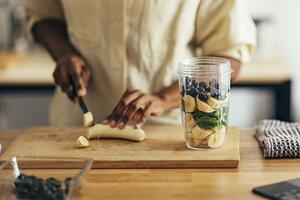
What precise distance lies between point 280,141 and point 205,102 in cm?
16

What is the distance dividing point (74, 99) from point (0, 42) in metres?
1.53

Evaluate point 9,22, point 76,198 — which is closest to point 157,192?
point 76,198

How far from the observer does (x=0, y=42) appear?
9.95 ft

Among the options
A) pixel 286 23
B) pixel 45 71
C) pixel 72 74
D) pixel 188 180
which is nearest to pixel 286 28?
pixel 286 23

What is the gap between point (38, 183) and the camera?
1.16 metres

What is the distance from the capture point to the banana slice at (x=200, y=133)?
134 centimetres

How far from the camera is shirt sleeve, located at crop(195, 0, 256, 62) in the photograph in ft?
5.07

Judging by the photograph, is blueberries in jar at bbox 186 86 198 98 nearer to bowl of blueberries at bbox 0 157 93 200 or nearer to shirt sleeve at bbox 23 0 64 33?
bowl of blueberries at bbox 0 157 93 200

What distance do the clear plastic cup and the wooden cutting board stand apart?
0.03 metres

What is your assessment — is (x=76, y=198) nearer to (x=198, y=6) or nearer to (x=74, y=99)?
(x=74, y=99)

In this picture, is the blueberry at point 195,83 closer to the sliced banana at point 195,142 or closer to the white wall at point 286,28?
the sliced banana at point 195,142

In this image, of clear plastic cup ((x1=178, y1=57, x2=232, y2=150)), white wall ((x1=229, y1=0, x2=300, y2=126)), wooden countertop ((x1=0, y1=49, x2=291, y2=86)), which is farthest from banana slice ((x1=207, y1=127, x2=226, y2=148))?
white wall ((x1=229, y1=0, x2=300, y2=126))

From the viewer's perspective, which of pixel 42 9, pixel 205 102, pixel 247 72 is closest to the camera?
pixel 205 102

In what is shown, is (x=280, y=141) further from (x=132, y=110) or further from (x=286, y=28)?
(x=286, y=28)
